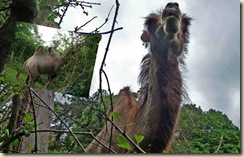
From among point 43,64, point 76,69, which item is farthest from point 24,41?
point 76,69

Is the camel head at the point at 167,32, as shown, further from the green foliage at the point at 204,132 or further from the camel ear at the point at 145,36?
the green foliage at the point at 204,132

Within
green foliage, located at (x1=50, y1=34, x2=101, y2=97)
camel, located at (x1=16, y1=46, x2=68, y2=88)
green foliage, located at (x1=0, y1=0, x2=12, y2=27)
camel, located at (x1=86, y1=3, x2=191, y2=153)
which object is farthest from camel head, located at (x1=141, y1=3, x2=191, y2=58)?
green foliage, located at (x1=0, y1=0, x2=12, y2=27)

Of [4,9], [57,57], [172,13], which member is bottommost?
[57,57]

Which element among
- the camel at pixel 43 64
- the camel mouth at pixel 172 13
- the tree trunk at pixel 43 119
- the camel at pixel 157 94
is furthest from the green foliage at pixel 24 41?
the camel mouth at pixel 172 13

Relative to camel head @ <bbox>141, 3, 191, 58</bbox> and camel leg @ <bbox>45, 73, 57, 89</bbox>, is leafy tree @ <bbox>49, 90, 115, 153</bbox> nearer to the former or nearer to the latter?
camel leg @ <bbox>45, 73, 57, 89</bbox>

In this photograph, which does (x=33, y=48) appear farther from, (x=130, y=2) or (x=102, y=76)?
(x=130, y=2)

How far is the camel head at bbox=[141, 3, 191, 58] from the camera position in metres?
2.12

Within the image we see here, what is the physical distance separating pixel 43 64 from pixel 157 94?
18.6 inches

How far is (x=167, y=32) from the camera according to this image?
2117mm

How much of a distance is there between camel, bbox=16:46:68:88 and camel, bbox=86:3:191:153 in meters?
0.28

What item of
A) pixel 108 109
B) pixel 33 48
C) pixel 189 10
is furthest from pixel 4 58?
pixel 189 10

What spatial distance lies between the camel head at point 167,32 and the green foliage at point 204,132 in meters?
0.25

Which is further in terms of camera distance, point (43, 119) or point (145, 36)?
point (145, 36)

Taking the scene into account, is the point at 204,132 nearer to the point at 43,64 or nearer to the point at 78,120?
the point at 78,120
